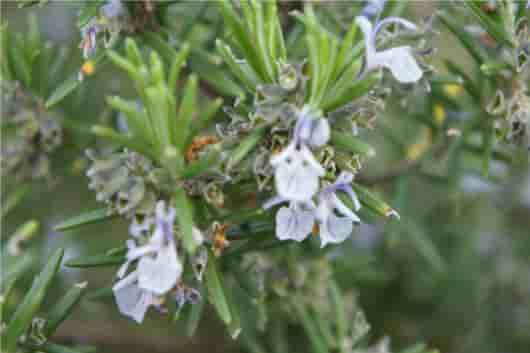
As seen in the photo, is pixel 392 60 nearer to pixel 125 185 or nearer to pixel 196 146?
pixel 196 146

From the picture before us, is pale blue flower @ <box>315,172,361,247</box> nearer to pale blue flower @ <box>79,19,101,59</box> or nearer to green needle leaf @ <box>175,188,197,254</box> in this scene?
green needle leaf @ <box>175,188,197,254</box>

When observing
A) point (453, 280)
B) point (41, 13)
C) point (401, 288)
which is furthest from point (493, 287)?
point (41, 13)

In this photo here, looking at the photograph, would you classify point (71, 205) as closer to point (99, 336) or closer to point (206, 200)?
point (99, 336)

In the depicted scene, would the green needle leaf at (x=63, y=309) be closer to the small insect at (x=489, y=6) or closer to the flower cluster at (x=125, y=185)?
the flower cluster at (x=125, y=185)

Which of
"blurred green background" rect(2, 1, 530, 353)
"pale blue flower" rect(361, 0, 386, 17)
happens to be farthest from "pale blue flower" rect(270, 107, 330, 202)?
"blurred green background" rect(2, 1, 530, 353)

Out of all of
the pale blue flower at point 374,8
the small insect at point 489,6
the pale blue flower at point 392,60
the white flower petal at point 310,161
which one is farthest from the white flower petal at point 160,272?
the small insect at point 489,6

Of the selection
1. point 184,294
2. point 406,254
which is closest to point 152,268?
point 184,294
